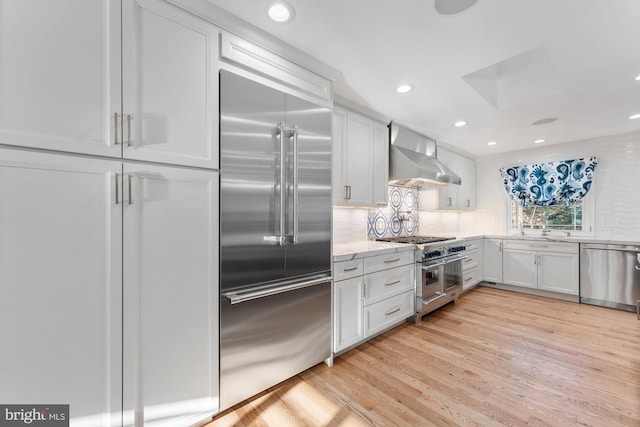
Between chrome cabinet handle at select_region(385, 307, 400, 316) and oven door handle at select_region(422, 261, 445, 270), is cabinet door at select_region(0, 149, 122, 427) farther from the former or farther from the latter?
oven door handle at select_region(422, 261, 445, 270)

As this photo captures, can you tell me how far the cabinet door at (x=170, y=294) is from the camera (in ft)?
4.36

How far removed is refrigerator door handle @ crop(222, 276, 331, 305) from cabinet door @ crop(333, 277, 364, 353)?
0.27m

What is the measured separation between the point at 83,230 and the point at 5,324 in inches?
16.6

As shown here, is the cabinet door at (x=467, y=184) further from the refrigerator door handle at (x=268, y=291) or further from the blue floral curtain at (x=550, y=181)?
the refrigerator door handle at (x=268, y=291)

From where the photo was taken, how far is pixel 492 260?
15.4ft

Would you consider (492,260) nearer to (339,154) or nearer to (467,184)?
(467,184)

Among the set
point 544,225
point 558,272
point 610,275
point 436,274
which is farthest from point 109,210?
point 544,225

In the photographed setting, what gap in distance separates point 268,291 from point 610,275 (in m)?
4.62

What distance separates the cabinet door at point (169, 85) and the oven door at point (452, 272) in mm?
3127

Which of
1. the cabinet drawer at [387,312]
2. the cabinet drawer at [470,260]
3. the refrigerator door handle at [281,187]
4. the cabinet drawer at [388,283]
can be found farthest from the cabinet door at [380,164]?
the cabinet drawer at [470,260]

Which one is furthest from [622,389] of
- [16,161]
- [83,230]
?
[16,161]

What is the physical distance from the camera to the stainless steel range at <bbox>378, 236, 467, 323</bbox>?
3.14 metres

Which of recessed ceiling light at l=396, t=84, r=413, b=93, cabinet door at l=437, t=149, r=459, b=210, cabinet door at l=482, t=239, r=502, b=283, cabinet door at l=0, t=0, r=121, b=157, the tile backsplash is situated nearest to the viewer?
cabinet door at l=0, t=0, r=121, b=157

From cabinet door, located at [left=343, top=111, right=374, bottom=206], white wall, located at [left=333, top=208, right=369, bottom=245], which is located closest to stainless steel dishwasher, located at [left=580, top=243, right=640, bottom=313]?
white wall, located at [left=333, top=208, right=369, bottom=245]
